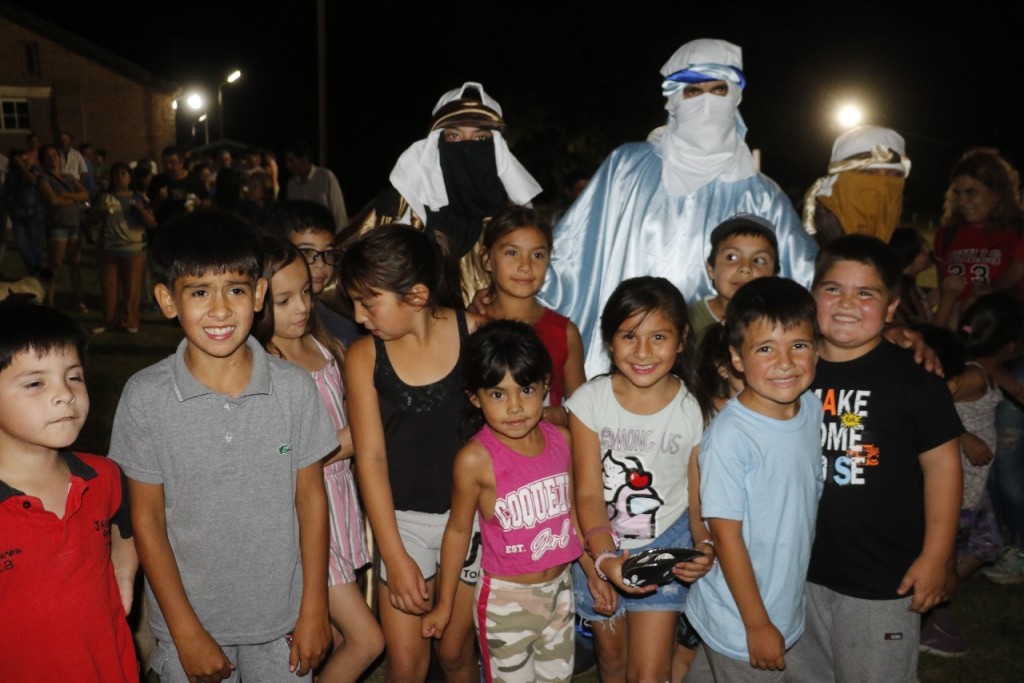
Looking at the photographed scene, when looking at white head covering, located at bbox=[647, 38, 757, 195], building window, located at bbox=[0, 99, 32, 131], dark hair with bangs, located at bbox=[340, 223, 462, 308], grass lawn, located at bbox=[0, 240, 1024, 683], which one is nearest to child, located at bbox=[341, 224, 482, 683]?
dark hair with bangs, located at bbox=[340, 223, 462, 308]

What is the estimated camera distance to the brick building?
3512 centimetres

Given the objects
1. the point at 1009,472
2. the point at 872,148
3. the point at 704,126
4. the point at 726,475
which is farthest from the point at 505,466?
the point at 872,148

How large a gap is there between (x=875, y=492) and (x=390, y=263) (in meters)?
1.86

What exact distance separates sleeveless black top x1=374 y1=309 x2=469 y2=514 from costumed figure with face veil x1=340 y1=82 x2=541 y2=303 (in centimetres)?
133

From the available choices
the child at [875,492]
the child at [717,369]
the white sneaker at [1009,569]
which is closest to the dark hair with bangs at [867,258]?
the child at [875,492]

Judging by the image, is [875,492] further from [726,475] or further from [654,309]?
[654,309]

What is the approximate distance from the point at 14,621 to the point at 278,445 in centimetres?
84

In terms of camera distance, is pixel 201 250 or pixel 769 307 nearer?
pixel 201 250

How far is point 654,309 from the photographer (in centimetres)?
319

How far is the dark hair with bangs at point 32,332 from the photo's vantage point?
2398mm

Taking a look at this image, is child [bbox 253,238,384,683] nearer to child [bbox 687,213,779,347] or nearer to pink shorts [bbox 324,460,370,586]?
pink shorts [bbox 324,460,370,586]

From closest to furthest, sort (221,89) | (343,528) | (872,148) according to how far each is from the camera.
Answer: (343,528)
(872,148)
(221,89)

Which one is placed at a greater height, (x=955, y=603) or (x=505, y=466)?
(x=505, y=466)

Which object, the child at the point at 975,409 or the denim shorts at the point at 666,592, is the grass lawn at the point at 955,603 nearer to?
the child at the point at 975,409
